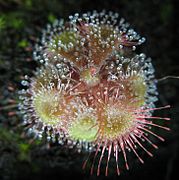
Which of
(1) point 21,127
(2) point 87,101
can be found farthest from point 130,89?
(1) point 21,127

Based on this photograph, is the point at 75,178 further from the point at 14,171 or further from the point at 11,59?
the point at 11,59

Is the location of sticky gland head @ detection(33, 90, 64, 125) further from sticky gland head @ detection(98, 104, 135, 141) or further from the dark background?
the dark background

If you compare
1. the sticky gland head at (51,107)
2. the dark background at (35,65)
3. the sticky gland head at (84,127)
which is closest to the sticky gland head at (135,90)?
the sticky gland head at (84,127)

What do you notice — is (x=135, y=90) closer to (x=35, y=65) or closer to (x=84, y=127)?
Result: (x=84, y=127)

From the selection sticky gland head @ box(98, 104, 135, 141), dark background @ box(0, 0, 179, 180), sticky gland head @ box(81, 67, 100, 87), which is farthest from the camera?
dark background @ box(0, 0, 179, 180)

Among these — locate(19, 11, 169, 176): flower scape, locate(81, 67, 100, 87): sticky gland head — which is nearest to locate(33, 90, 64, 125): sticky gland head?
locate(19, 11, 169, 176): flower scape

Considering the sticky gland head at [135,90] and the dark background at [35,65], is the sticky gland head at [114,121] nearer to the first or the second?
the sticky gland head at [135,90]

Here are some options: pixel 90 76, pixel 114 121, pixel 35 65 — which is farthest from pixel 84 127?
pixel 35 65
